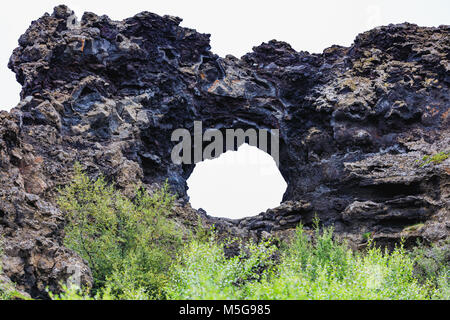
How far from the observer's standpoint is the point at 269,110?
144ft

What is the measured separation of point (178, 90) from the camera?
41.6 meters

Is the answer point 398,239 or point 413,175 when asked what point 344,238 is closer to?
point 398,239

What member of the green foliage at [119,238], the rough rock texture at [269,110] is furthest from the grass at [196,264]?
the rough rock texture at [269,110]

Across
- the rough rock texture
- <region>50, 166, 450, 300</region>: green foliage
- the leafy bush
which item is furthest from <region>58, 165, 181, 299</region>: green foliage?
the rough rock texture

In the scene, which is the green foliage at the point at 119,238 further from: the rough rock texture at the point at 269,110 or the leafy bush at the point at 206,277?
the rough rock texture at the point at 269,110

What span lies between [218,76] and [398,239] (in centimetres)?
2214

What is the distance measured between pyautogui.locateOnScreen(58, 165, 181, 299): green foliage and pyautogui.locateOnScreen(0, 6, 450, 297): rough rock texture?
4.42 metres

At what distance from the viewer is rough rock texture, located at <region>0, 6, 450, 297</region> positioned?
3409 centimetres

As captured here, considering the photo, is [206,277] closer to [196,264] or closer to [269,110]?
[196,264]

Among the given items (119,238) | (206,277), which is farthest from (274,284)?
(119,238)

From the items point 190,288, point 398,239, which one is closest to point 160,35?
point 398,239

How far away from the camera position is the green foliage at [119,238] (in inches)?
889

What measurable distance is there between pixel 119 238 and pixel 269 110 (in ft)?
77.9

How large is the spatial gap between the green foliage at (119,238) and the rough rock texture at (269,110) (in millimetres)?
4418
